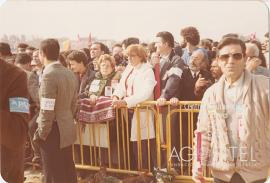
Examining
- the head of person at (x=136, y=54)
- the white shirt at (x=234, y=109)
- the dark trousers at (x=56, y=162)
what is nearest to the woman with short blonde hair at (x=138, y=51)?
the head of person at (x=136, y=54)

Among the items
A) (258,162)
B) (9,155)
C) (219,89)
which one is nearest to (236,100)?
(219,89)

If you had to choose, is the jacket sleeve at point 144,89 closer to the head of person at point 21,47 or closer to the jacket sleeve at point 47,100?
the jacket sleeve at point 47,100

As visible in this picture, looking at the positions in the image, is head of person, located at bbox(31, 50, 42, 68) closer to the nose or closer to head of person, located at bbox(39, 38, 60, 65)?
head of person, located at bbox(39, 38, 60, 65)

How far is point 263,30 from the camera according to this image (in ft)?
10.1

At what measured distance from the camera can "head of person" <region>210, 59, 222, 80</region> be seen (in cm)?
314

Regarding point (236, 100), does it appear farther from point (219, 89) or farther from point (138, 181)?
point (138, 181)

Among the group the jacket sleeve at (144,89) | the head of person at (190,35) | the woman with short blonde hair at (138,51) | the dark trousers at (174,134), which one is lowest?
the dark trousers at (174,134)

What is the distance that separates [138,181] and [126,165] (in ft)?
0.54

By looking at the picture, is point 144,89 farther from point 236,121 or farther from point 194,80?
point 236,121

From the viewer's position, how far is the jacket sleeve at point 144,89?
3.24 metres

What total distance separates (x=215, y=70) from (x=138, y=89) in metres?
0.54

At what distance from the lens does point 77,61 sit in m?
3.33

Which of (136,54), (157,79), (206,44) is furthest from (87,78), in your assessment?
(206,44)

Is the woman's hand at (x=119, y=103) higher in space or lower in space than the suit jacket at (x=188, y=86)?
lower
